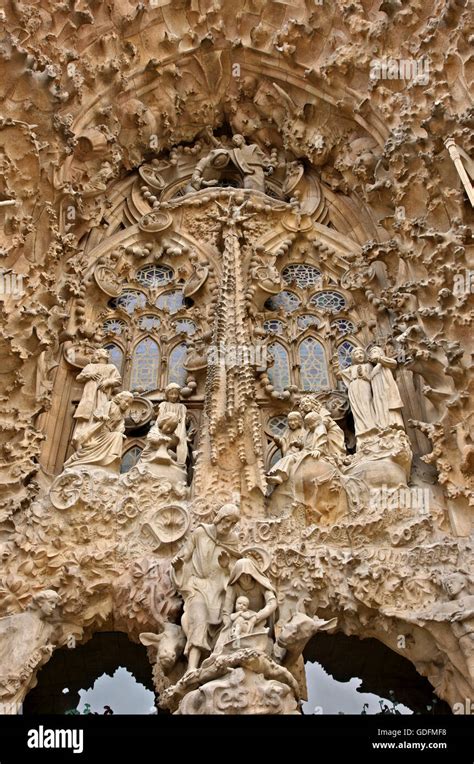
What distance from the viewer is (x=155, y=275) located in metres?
11.3

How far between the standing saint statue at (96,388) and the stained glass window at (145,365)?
0.53m

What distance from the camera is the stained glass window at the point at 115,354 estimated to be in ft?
33.5

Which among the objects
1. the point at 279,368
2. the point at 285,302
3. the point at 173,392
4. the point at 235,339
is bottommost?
the point at 173,392

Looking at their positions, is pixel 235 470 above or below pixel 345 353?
below

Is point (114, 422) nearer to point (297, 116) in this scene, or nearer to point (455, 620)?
point (455, 620)

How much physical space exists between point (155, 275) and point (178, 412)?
301cm

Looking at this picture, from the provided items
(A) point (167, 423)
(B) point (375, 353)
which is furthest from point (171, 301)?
(B) point (375, 353)

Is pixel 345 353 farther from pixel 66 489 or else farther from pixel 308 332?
pixel 66 489

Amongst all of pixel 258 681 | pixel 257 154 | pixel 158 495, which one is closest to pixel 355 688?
pixel 258 681

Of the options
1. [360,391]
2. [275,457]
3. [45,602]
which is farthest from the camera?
[275,457]

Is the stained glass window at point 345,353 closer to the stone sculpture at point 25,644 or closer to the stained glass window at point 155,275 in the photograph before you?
the stained glass window at point 155,275

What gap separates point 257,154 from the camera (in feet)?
41.7

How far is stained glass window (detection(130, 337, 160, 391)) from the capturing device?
998 centimetres

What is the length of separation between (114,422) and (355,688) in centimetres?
355
